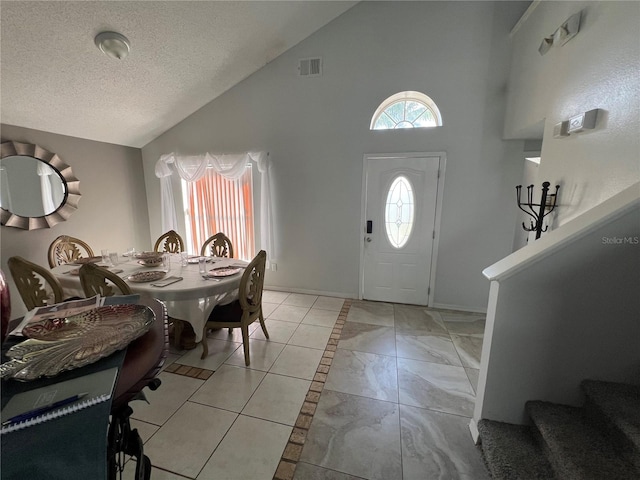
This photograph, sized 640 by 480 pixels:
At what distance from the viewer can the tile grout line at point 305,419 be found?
1.41 meters

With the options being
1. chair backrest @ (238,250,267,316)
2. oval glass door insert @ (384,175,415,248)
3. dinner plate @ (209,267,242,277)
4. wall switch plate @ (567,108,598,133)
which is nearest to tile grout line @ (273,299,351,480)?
chair backrest @ (238,250,267,316)

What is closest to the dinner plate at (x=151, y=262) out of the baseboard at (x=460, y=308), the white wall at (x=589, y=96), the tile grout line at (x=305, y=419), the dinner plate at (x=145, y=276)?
the dinner plate at (x=145, y=276)

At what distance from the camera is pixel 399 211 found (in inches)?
129

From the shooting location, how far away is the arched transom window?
10.2 feet

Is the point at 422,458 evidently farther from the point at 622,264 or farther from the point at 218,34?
the point at 218,34

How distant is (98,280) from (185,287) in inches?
23.2

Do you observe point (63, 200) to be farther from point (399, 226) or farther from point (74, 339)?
point (399, 226)

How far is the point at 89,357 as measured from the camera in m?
0.72

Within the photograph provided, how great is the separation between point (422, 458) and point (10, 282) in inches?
174

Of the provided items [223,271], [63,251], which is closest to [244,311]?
[223,271]

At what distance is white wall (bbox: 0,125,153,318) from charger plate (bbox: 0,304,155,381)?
319cm

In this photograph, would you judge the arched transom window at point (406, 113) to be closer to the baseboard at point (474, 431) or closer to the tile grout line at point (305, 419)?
the tile grout line at point (305, 419)

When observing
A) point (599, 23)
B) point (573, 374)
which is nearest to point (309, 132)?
point (599, 23)

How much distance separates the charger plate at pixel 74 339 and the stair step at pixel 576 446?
186cm
